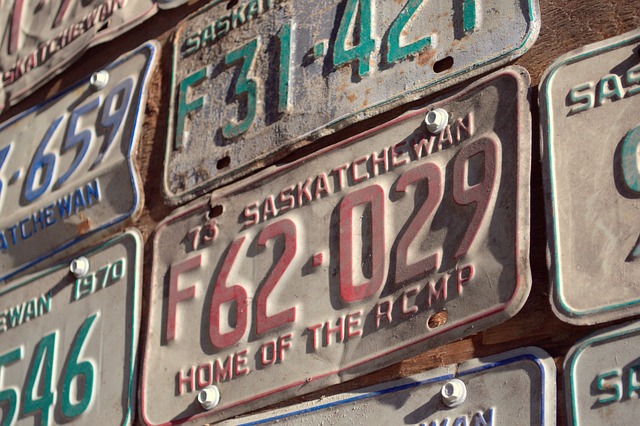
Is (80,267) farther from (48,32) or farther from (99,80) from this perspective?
(48,32)

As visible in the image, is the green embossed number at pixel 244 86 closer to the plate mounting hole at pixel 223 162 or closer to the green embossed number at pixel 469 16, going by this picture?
the plate mounting hole at pixel 223 162

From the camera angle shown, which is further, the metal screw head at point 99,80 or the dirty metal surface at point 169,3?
the metal screw head at point 99,80

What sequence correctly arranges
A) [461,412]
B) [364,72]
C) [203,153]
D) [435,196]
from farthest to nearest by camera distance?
[203,153] < [364,72] < [435,196] < [461,412]

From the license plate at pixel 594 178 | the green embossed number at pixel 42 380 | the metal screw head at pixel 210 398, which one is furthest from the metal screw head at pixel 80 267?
the license plate at pixel 594 178

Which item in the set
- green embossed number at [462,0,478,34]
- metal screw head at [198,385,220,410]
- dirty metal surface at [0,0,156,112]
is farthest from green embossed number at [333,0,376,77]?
dirty metal surface at [0,0,156,112]

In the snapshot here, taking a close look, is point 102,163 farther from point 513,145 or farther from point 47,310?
point 513,145

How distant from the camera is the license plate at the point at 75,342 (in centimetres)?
476

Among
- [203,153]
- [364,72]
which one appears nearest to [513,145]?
[364,72]

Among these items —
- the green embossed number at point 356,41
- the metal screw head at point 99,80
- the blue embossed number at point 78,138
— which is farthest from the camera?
the metal screw head at point 99,80

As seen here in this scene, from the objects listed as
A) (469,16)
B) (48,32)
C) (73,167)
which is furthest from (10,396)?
(469,16)

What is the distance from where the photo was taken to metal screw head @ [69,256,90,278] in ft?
16.8

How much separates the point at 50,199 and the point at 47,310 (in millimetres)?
555

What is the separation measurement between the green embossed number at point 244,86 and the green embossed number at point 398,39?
679mm

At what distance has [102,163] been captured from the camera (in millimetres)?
5301
